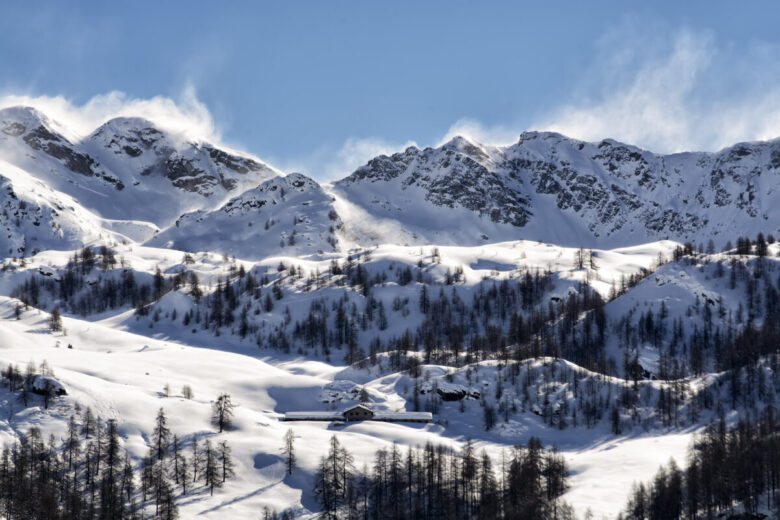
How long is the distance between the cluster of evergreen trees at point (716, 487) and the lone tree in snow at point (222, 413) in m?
89.1

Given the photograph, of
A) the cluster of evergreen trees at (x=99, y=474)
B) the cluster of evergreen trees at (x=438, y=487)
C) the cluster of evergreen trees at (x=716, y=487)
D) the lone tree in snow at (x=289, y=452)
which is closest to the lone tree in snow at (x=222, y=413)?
the cluster of evergreen trees at (x=99, y=474)

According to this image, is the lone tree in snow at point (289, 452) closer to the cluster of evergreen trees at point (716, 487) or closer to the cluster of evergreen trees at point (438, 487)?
the cluster of evergreen trees at point (438, 487)

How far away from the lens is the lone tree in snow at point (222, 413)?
7101 inches

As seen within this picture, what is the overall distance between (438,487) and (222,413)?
5635 centimetres

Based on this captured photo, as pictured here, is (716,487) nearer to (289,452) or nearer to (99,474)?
(289,452)

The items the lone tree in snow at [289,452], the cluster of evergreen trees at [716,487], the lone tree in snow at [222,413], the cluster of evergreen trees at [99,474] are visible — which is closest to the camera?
the cluster of evergreen trees at [716,487]

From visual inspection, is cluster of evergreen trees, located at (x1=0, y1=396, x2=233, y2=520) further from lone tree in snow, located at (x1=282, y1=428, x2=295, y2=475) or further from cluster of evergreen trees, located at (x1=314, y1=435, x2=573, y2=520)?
cluster of evergreen trees, located at (x1=314, y1=435, x2=573, y2=520)

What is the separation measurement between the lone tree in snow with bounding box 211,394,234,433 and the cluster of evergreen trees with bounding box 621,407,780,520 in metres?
89.1

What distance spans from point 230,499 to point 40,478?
117 ft

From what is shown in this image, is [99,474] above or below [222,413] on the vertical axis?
below

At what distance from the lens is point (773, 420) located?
18312 cm

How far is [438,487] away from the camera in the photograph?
150875 millimetres

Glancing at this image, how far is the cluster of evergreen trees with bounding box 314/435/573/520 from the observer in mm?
142500

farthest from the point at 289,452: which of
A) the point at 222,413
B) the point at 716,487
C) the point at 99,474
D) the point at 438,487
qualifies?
the point at 716,487
